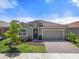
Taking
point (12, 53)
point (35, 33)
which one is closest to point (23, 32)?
point (35, 33)

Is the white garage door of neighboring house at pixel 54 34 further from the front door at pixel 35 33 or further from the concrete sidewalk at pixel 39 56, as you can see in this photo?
the concrete sidewalk at pixel 39 56

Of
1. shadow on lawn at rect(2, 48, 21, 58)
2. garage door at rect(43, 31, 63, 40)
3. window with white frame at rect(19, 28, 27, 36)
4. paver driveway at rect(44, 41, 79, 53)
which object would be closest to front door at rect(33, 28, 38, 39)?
garage door at rect(43, 31, 63, 40)

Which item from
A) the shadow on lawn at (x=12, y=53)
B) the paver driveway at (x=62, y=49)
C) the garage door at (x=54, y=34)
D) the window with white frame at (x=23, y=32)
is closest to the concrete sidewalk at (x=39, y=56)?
the shadow on lawn at (x=12, y=53)

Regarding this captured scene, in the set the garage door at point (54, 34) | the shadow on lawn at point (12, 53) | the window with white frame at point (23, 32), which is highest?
the window with white frame at point (23, 32)

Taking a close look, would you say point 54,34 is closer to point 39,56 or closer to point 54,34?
point 54,34

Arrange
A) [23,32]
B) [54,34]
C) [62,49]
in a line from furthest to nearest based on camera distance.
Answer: [54,34], [23,32], [62,49]

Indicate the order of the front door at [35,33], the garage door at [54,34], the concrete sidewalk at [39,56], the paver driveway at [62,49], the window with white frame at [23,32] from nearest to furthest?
1. the concrete sidewalk at [39,56]
2. the paver driveway at [62,49]
3. the window with white frame at [23,32]
4. the garage door at [54,34]
5. the front door at [35,33]

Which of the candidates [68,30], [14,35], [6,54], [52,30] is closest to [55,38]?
[52,30]

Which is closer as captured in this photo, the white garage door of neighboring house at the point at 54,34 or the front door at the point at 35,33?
the white garage door of neighboring house at the point at 54,34

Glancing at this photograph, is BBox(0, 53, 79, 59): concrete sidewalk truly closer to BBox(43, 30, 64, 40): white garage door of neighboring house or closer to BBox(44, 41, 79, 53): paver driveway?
BBox(44, 41, 79, 53): paver driveway

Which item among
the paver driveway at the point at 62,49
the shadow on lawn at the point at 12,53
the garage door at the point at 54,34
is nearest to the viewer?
the shadow on lawn at the point at 12,53

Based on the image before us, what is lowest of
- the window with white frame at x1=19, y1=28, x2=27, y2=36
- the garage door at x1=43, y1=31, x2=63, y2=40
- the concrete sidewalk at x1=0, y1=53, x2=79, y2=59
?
the concrete sidewalk at x1=0, y1=53, x2=79, y2=59

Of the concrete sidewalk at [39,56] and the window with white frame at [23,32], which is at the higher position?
the window with white frame at [23,32]

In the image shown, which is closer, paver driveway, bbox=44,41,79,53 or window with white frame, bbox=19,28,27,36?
paver driveway, bbox=44,41,79,53
